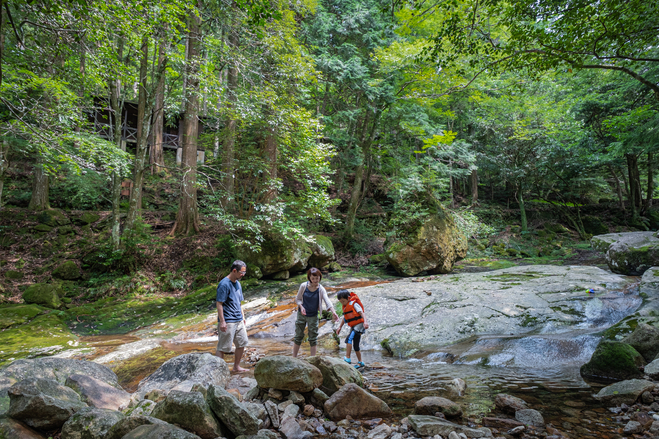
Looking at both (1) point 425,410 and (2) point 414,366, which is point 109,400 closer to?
(1) point 425,410

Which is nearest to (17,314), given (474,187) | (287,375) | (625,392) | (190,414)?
(190,414)

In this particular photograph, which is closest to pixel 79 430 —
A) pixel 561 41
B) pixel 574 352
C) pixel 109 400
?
pixel 109 400

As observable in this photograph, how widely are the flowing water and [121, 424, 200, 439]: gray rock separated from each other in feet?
Answer: 7.78

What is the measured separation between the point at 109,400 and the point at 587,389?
5962 millimetres

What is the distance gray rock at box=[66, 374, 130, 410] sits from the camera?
3.56 m

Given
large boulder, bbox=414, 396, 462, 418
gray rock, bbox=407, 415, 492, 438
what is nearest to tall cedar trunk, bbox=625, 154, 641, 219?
large boulder, bbox=414, 396, 462, 418

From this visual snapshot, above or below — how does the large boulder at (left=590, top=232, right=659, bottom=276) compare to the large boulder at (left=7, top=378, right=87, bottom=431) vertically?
above

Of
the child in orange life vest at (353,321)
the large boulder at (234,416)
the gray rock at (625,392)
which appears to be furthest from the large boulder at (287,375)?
the gray rock at (625,392)

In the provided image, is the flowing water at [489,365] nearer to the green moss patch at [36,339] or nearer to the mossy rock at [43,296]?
the green moss patch at [36,339]

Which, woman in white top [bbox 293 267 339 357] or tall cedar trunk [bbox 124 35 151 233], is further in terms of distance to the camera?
tall cedar trunk [bbox 124 35 151 233]

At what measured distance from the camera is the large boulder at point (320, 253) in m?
14.4

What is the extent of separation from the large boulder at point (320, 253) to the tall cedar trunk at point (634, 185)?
1927 cm

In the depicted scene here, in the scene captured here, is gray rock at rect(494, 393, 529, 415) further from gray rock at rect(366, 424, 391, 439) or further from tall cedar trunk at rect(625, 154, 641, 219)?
tall cedar trunk at rect(625, 154, 641, 219)

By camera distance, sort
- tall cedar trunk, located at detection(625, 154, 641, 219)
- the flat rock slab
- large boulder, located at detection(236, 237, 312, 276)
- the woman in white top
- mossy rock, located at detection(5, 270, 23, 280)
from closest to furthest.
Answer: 1. the woman in white top
2. the flat rock slab
3. mossy rock, located at detection(5, 270, 23, 280)
4. large boulder, located at detection(236, 237, 312, 276)
5. tall cedar trunk, located at detection(625, 154, 641, 219)
